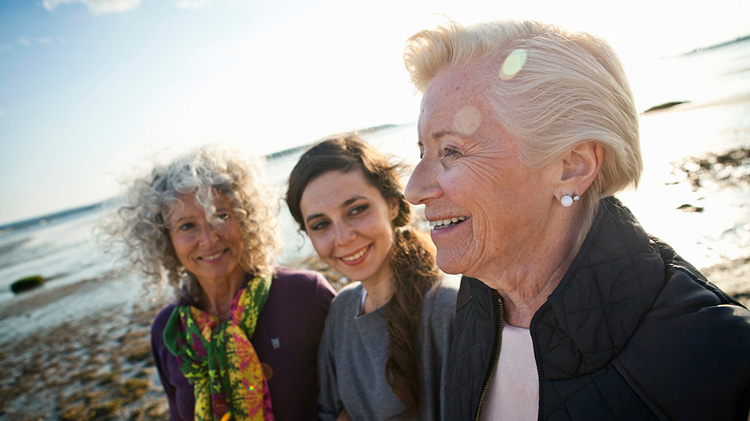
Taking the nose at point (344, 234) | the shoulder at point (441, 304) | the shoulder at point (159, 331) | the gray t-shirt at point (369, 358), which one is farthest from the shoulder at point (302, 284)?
the shoulder at point (441, 304)

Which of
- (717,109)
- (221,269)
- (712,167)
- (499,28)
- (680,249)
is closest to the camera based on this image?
(499,28)

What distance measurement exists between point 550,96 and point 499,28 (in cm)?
39

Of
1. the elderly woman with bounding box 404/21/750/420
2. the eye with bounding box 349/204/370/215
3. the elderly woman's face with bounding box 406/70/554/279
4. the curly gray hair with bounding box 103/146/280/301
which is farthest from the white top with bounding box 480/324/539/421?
the curly gray hair with bounding box 103/146/280/301

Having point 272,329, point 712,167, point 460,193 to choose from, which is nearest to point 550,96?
point 460,193

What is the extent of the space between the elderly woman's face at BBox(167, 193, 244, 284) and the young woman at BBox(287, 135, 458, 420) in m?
0.78

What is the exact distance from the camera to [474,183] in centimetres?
151

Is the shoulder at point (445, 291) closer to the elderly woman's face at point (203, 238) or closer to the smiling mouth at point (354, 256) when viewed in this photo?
the smiling mouth at point (354, 256)

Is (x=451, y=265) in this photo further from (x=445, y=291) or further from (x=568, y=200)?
(x=445, y=291)

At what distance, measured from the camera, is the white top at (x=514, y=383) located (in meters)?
1.59

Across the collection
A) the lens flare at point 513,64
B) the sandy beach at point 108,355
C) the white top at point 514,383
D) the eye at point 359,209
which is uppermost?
the lens flare at point 513,64

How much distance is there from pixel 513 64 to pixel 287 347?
272 centimetres

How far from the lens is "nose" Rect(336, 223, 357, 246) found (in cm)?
254

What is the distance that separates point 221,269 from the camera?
127 inches

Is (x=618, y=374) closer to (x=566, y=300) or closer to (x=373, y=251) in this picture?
(x=566, y=300)
